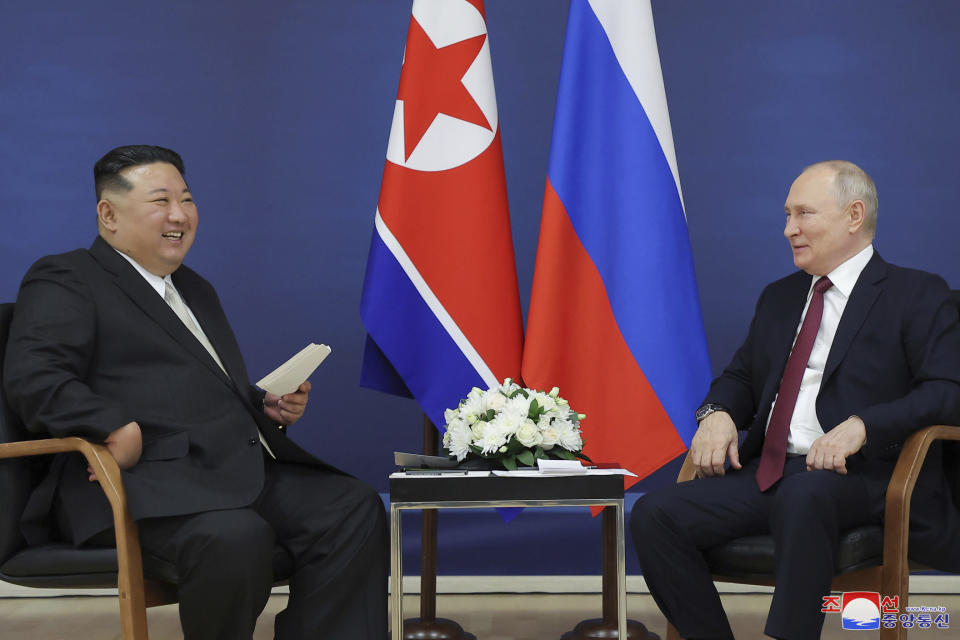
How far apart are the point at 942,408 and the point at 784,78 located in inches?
80.0

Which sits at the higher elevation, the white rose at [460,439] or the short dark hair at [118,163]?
the short dark hair at [118,163]

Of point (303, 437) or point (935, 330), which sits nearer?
point (935, 330)

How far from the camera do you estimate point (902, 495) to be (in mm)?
2180

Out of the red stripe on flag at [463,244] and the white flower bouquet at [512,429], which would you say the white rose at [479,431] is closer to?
the white flower bouquet at [512,429]

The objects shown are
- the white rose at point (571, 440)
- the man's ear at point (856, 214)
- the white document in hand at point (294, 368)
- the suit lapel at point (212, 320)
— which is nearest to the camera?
the white document in hand at point (294, 368)

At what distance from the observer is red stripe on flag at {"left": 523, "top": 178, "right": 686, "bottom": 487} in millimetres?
3090

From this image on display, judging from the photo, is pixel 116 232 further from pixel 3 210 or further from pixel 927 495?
pixel 927 495

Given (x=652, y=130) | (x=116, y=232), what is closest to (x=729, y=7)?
(x=652, y=130)

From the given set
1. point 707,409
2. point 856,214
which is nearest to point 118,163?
point 707,409

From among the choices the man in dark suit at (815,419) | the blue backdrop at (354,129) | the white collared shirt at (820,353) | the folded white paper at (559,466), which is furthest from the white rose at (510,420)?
the blue backdrop at (354,129)

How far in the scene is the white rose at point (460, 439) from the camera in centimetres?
248

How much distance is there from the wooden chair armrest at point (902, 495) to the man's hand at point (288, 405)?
1.55 metres

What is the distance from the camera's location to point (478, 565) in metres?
3.92

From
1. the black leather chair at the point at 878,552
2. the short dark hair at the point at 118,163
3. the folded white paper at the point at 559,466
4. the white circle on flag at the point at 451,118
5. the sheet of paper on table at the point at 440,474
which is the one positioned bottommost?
the black leather chair at the point at 878,552
